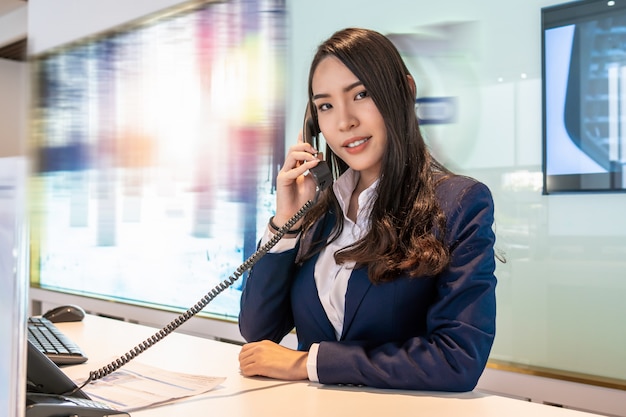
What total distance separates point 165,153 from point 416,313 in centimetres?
307

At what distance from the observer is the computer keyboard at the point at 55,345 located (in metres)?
1.39

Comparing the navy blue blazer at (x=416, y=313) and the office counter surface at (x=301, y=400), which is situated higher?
the navy blue blazer at (x=416, y=313)

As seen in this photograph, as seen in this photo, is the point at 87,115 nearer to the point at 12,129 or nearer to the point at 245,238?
the point at 245,238

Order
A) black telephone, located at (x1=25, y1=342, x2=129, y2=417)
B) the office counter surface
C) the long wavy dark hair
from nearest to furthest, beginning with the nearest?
1. black telephone, located at (x1=25, y1=342, x2=129, y2=417)
2. the office counter surface
3. the long wavy dark hair

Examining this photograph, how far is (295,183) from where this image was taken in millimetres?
1595

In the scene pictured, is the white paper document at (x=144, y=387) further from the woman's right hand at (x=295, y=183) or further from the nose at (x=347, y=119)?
the nose at (x=347, y=119)

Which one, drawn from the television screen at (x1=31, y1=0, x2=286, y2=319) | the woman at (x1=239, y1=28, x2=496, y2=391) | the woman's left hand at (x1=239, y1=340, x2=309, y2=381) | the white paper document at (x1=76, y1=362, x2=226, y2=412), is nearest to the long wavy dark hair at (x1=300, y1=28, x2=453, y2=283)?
the woman at (x1=239, y1=28, x2=496, y2=391)

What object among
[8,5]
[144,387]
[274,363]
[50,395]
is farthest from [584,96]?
[8,5]

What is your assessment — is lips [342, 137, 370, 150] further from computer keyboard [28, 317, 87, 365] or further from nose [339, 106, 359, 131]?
computer keyboard [28, 317, 87, 365]

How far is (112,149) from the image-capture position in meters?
4.64

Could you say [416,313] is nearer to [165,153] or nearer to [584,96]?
[584,96]

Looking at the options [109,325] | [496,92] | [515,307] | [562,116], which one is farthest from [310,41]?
[109,325]

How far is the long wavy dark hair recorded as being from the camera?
53.1 inches

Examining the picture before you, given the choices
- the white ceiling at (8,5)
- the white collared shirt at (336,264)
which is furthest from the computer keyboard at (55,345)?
the white ceiling at (8,5)
